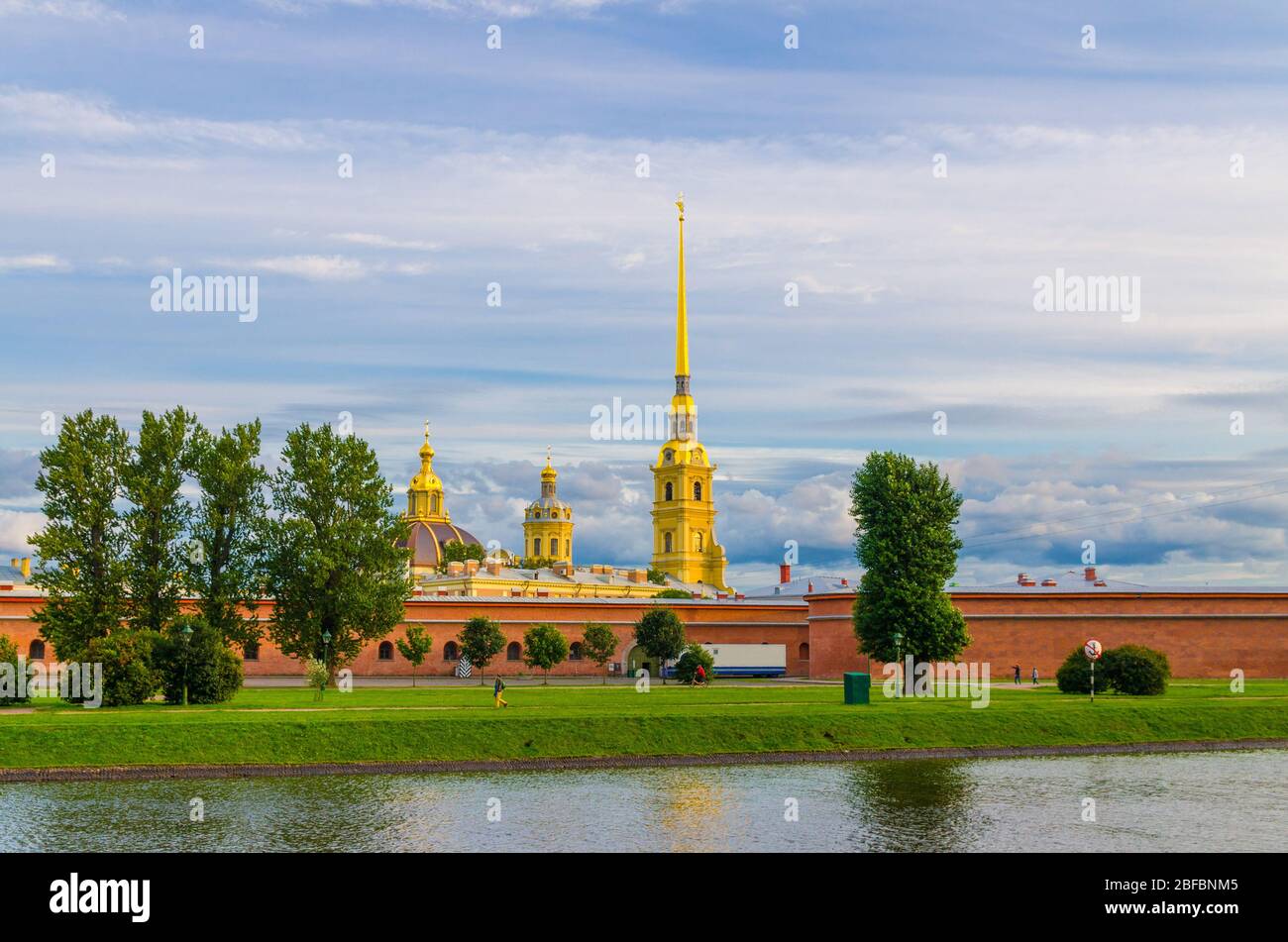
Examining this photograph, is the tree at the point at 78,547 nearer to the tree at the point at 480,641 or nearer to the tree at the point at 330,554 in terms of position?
the tree at the point at 330,554

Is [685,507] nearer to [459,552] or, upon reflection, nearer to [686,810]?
[459,552]

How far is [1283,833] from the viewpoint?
22219 millimetres

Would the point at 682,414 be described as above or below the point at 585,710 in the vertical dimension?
above

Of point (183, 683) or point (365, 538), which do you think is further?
point (365, 538)

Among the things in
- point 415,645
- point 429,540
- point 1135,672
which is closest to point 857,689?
point 1135,672

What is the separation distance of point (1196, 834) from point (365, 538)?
33.8 metres

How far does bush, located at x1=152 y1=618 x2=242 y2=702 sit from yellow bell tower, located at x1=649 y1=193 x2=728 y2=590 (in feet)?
358

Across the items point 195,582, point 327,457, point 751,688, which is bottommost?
point 751,688

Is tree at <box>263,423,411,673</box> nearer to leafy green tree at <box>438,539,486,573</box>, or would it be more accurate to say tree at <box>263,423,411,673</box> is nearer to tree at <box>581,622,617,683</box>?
tree at <box>581,622,617,683</box>

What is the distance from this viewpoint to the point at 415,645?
63.4 metres
